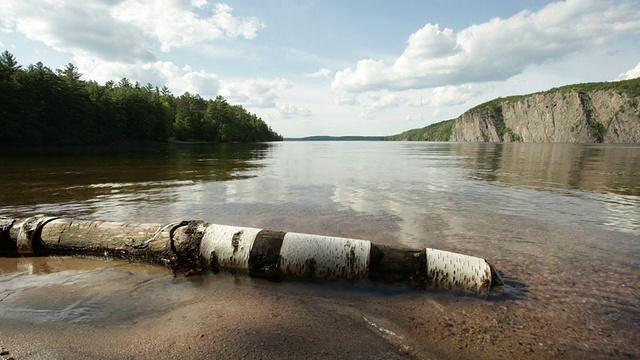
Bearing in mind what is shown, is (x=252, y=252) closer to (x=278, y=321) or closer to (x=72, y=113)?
(x=278, y=321)

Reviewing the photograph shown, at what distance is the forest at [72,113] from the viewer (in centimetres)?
4719

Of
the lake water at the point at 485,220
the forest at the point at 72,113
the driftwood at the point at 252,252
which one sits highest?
the forest at the point at 72,113

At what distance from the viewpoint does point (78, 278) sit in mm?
4609

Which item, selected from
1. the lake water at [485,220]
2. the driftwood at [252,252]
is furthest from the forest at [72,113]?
the driftwood at [252,252]

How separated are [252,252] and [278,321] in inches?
56.5

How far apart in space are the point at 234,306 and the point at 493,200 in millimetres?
10415

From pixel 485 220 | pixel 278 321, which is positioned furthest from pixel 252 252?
pixel 485 220

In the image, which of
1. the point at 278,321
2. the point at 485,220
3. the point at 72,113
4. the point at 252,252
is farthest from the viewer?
the point at 72,113

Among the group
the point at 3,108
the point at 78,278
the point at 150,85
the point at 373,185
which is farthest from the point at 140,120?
the point at 78,278

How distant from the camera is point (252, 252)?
4.80 m

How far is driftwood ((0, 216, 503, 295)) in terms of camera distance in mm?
4492

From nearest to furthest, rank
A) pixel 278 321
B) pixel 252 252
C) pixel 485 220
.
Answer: pixel 278 321 → pixel 252 252 → pixel 485 220

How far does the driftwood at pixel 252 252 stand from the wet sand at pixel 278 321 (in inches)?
9.5

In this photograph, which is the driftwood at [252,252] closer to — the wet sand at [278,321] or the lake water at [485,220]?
the wet sand at [278,321]
